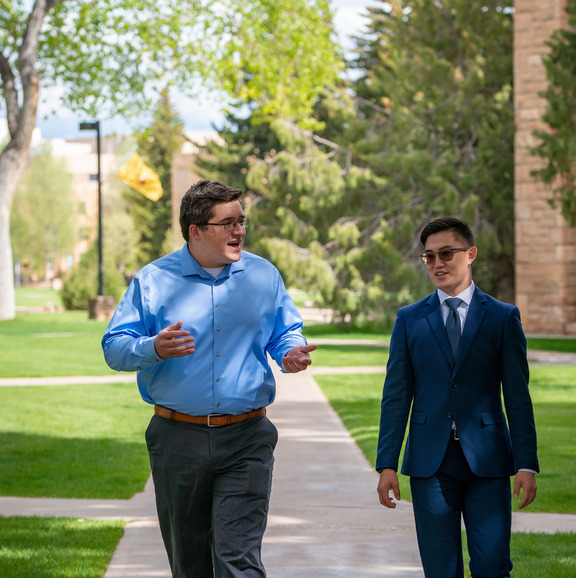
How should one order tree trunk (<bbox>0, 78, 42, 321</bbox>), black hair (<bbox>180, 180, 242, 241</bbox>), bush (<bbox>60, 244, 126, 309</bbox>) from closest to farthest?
black hair (<bbox>180, 180, 242, 241</bbox>) < tree trunk (<bbox>0, 78, 42, 321</bbox>) < bush (<bbox>60, 244, 126, 309</bbox>)

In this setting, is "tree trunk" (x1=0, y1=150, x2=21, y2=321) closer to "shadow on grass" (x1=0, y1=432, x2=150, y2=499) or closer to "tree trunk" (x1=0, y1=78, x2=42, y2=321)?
"tree trunk" (x1=0, y1=78, x2=42, y2=321)

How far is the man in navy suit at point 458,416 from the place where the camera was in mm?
4152

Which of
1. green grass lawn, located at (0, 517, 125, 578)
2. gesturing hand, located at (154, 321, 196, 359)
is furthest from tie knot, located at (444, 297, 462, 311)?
green grass lawn, located at (0, 517, 125, 578)

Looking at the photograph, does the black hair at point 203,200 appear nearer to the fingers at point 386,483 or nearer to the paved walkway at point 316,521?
the fingers at point 386,483

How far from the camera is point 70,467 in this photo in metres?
9.85

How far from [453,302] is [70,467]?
249 inches

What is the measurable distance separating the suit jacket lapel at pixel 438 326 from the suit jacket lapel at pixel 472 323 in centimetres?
5

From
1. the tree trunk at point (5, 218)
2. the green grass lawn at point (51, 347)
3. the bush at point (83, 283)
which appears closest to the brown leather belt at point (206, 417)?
the green grass lawn at point (51, 347)

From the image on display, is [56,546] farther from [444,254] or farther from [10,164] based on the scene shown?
[10,164]

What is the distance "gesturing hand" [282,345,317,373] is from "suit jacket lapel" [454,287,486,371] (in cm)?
58

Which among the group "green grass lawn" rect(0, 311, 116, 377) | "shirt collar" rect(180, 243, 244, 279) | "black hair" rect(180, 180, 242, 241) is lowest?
"green grass lawn" rect(0, 311, 116, 377)

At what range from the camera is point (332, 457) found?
10.2 metres

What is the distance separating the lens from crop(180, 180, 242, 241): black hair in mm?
4422

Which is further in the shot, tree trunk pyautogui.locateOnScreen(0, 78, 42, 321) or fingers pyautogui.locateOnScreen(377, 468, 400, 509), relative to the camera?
tree trunk pyautogui.locateOnScreen(0, 78, 42, 321)
